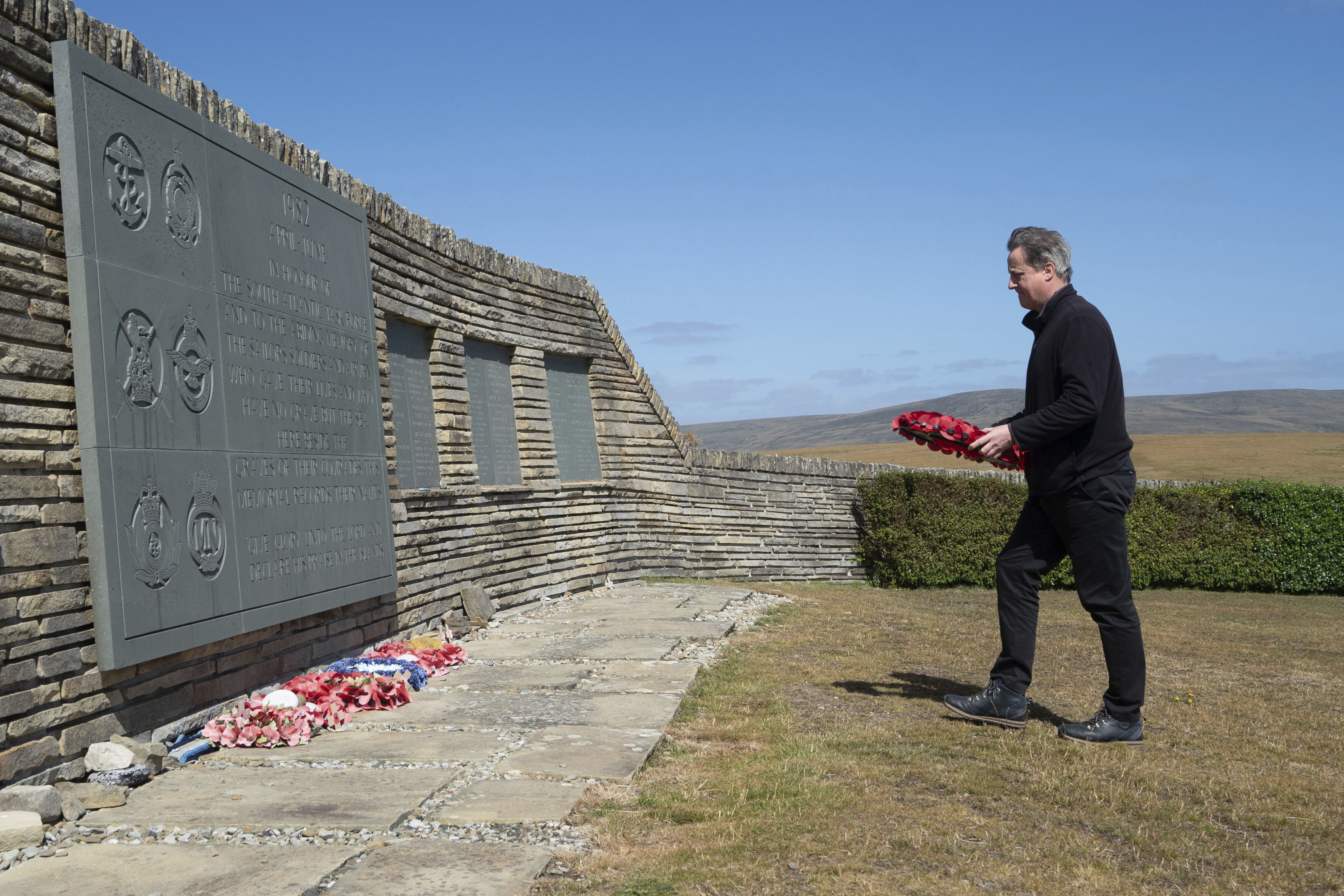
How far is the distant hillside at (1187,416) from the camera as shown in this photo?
153 m

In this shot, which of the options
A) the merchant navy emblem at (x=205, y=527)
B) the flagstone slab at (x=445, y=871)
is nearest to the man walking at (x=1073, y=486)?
the flagstone slab at (x=445, y=871)

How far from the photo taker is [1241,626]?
10.3 m

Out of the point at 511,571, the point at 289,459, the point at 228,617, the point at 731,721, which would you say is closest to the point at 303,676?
the point at 228,617

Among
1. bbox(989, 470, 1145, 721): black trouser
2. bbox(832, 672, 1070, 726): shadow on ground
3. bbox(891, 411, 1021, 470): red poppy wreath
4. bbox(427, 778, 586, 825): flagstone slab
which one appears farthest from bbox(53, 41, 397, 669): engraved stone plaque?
bbox(989, 470, 1145, 721): black trouser

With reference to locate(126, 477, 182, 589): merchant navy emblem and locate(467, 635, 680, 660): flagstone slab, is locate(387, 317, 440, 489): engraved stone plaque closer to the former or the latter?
locate(467, 635, 680, 660): flagstone slab

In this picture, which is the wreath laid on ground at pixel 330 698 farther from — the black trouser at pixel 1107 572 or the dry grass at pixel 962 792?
the black trouser at pixel 1107 572

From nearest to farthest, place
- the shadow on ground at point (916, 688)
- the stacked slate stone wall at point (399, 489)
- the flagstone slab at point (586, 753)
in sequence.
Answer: the stacked slate stone wall at point (399, 489) → the flagstone slab at point (586, 753) → the shadow on ground at point (916, 688)

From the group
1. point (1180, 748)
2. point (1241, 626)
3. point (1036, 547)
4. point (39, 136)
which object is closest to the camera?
point (39, 136)

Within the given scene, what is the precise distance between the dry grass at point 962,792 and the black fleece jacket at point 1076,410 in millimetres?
1200

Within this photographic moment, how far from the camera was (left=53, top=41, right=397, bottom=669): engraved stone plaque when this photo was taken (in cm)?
394

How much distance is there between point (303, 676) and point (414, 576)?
1.91 m

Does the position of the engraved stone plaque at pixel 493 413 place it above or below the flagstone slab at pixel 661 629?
above

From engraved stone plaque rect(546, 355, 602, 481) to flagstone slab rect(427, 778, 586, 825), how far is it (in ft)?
20.7

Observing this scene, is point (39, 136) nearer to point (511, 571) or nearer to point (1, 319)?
point (1, 319)
